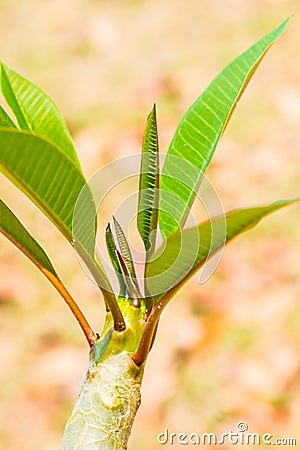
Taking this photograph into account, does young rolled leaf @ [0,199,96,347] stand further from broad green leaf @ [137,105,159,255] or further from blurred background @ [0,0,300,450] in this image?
blurred background @ [0,0,300,450]

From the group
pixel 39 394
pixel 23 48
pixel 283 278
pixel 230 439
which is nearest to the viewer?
pixel 230 439

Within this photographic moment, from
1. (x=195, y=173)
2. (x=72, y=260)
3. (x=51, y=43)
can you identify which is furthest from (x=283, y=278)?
(x=51, y=43)

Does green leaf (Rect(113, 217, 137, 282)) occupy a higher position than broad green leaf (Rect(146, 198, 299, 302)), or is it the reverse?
green leaf (Rect(113, 217, 137, 282))

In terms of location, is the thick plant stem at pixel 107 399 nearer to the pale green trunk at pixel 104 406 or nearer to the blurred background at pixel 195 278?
the pale green trunk at pixel 104 406

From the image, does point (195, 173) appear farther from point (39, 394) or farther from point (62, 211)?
point (39, 394)

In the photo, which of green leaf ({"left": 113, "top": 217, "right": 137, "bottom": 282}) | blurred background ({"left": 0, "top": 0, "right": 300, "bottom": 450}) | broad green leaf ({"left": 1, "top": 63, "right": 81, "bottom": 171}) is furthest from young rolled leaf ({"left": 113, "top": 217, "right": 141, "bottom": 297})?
blurred background ({"left": 0, "top": 0, "right": 300, "bottom": 450})

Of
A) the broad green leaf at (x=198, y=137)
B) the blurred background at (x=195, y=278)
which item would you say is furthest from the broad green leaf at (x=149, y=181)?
the blurred background at (x=195, y=278)

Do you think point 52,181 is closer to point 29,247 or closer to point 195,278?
point 29,247
